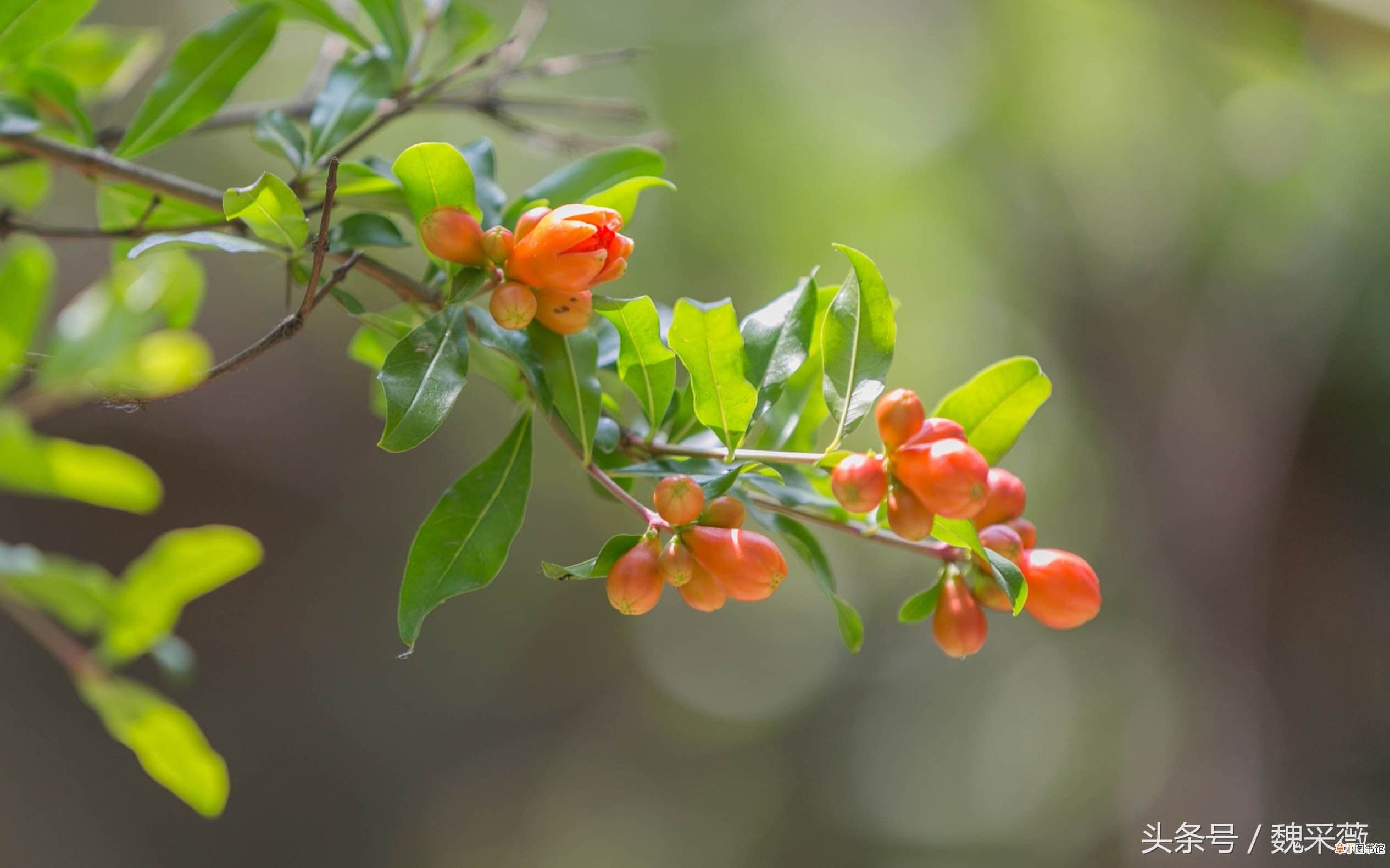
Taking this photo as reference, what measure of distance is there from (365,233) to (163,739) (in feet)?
1.53

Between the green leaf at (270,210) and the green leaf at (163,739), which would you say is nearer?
the green leaf at (270,210)

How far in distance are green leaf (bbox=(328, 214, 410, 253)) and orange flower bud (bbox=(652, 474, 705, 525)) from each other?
0.85 ft

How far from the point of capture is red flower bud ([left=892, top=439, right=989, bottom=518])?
0.47m

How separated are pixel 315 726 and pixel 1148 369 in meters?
3.29

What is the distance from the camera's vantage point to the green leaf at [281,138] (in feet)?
2.21

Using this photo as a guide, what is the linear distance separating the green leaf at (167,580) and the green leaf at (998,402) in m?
0.59

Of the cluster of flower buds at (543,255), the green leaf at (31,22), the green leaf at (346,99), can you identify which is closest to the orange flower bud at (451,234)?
the cluster of flower buds at (543,255)

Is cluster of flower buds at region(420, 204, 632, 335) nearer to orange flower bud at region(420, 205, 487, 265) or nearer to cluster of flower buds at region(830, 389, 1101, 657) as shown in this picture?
orange flower bud at region(420, 205, 487, 265)

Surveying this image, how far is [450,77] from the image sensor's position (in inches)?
31.5

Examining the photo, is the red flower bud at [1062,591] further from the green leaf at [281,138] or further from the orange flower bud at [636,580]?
the green leaf at [281,138]

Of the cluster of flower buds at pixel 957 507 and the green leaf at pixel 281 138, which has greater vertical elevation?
the cluster of flower buds at pixel 957 507

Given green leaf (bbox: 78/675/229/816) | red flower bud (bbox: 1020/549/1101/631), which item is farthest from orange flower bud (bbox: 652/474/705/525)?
green leaf (bbox: 78/675/229/816)

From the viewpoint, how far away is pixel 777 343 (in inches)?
22.8

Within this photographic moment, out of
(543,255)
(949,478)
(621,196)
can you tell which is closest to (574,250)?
(543,255)
